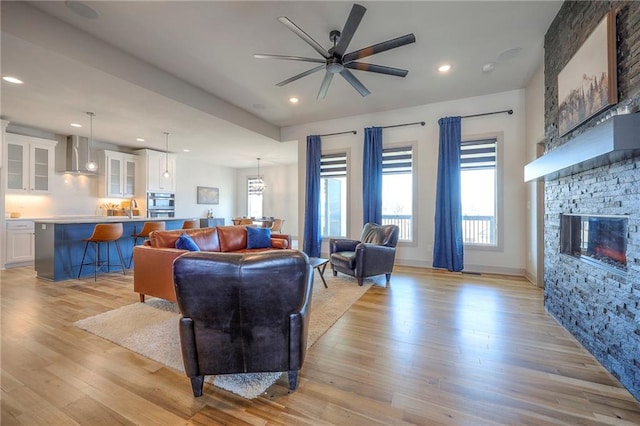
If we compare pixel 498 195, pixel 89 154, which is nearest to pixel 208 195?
pixel 89 154

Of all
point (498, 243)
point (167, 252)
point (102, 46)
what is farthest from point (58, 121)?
point (498, 243)

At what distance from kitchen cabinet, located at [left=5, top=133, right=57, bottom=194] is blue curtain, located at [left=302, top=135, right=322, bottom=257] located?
5.81 meters

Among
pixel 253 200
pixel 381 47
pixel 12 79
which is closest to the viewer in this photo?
pixel 381 47

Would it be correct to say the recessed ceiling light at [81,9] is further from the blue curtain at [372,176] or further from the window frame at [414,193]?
the window frame at [414,193]

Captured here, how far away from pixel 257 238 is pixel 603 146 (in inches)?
170

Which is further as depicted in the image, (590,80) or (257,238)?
(257,238)

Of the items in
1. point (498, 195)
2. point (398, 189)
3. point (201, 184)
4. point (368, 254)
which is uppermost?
point (201, 184)

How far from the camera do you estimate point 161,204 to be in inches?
317

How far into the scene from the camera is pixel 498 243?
484 centimetres

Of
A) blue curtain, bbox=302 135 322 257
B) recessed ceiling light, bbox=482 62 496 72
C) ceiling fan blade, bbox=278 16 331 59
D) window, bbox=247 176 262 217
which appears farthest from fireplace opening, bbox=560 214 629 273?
window, bbox=247 176 262 217

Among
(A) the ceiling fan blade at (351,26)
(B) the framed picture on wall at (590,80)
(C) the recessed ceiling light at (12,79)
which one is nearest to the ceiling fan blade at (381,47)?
(A) the ceiling fan blade at (351,26)

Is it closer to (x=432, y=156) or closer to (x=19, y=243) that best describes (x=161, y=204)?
(x=19, y=243)

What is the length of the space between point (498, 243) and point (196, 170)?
904 cm

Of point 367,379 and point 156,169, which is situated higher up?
point 156,169
